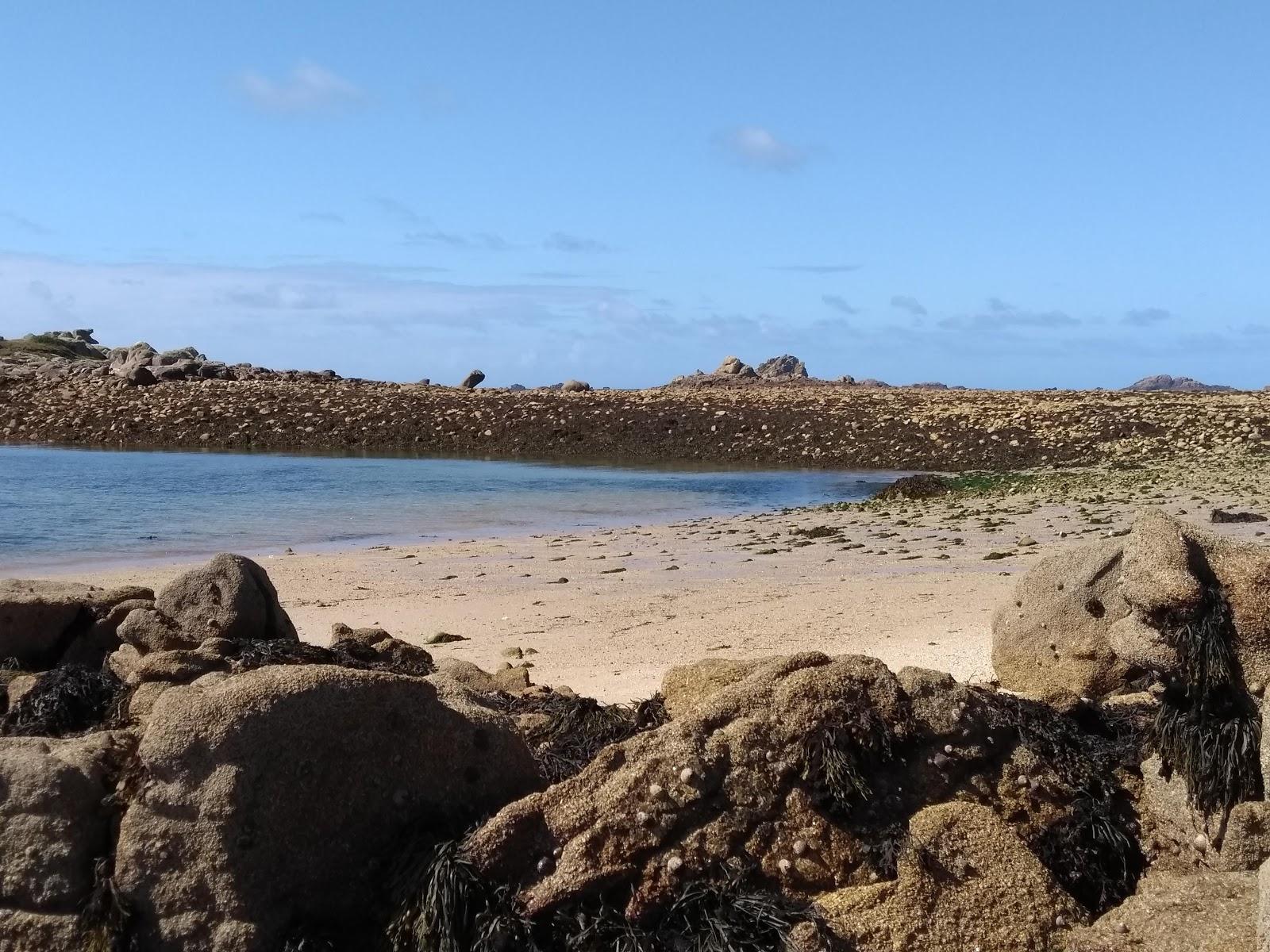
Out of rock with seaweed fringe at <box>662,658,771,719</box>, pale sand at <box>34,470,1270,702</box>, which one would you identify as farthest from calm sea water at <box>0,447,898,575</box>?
rock with seaweed fringe at <box>662,658,771,719</box>

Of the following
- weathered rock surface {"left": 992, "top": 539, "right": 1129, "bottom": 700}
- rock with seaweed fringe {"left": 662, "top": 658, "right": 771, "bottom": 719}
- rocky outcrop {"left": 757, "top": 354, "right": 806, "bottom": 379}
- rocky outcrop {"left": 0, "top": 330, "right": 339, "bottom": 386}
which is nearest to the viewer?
rock with seaweed fringe {"left": 662, "top": 658, "right": 771, "bottom": 719}

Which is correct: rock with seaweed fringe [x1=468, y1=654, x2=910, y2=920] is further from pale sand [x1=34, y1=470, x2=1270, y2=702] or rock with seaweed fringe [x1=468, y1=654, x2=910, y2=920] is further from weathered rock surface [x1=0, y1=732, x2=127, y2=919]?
pale sand [x1=34, y1=470, x2=1270, y2=702]

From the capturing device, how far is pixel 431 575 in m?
15.2

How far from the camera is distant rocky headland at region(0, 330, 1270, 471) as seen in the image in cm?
3544

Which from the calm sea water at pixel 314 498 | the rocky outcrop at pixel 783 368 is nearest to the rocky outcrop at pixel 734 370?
the rocky outcrop at pixel 783 368

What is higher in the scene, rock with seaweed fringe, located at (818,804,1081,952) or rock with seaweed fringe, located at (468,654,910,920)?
rock with seaweed fringe, located at (468,654,910,920)

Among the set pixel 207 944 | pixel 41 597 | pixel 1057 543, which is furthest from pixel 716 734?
pixel 1057 543

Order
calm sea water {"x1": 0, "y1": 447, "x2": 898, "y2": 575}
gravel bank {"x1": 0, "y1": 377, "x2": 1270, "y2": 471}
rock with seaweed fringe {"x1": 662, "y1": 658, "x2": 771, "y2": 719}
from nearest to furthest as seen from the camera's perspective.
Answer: rock with seaweed fringe {"x1": 662, "y1": 658, "x2": 771, "y2": 719} → calm sea water {"x1": 0, "y1": 447, "x2": 898, "y2": 575} → gravel bank {"x1": 0, "y1": 377, "x2": 1270, "y2": 471}

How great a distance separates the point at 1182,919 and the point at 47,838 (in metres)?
4.22

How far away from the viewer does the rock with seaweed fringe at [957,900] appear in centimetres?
459

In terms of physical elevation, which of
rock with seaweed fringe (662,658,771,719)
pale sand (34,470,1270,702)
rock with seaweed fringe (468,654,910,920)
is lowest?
pale sand (34,470,1270,702)

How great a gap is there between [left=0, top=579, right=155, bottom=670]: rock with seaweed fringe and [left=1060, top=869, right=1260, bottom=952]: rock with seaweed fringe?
5.89m

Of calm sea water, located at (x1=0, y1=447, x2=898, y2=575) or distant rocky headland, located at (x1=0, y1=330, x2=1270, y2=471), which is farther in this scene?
distant rocky headland, located at (x1=0, y1=330, x2=1270, y2=471)

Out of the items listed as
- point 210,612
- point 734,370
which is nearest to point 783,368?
point 734,370
